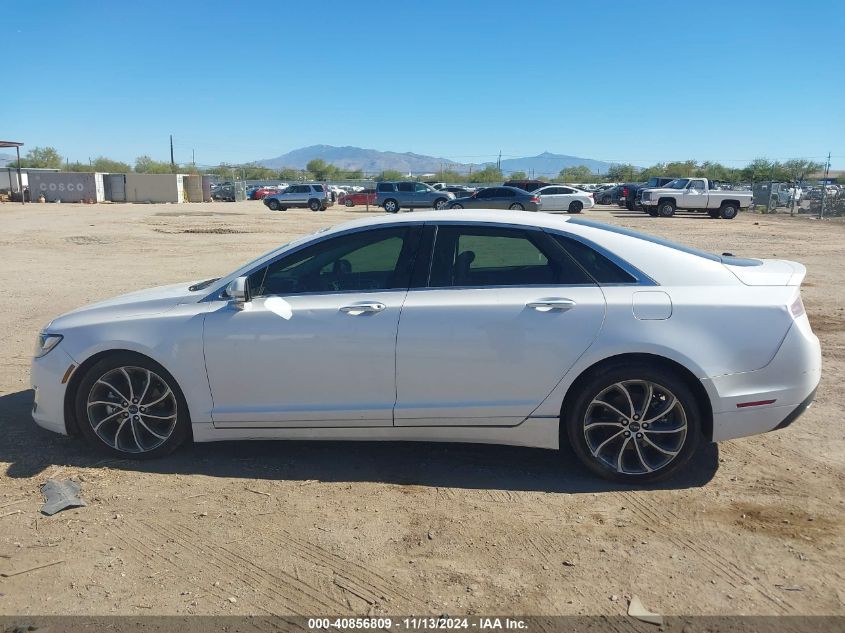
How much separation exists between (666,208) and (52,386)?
37.5 meters

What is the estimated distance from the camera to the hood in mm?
4711

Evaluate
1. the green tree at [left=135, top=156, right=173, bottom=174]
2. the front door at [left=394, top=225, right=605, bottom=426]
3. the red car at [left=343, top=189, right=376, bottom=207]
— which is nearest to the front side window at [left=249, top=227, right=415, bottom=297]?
the front door at [left=394, top=225, right=605, bottom=426]

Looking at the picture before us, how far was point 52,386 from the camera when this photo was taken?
187 inches

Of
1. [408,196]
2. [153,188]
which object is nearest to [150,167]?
[153,188]

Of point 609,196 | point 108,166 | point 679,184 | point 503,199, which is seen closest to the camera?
point 503,199

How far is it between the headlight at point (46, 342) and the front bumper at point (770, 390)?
4139mm

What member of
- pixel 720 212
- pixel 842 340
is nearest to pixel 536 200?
pixel 720 212

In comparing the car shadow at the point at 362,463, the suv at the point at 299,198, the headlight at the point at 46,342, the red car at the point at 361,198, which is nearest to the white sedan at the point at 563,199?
the red car at the point at 361,198

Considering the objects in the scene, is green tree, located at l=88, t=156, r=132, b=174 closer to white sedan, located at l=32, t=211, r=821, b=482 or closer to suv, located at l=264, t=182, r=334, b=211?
suv, located at l=264, t=182, r=334, b=211

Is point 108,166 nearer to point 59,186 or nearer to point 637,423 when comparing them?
point 59,186

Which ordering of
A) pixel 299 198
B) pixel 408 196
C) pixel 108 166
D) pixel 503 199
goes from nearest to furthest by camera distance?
pixel 503 199
pixel 408 196
pixel 299 198
pixel 108 166

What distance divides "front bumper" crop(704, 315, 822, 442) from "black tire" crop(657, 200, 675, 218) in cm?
3608

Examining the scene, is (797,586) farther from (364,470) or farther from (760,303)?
(364,470)

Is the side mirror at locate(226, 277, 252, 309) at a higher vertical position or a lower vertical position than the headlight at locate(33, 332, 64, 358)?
higher
